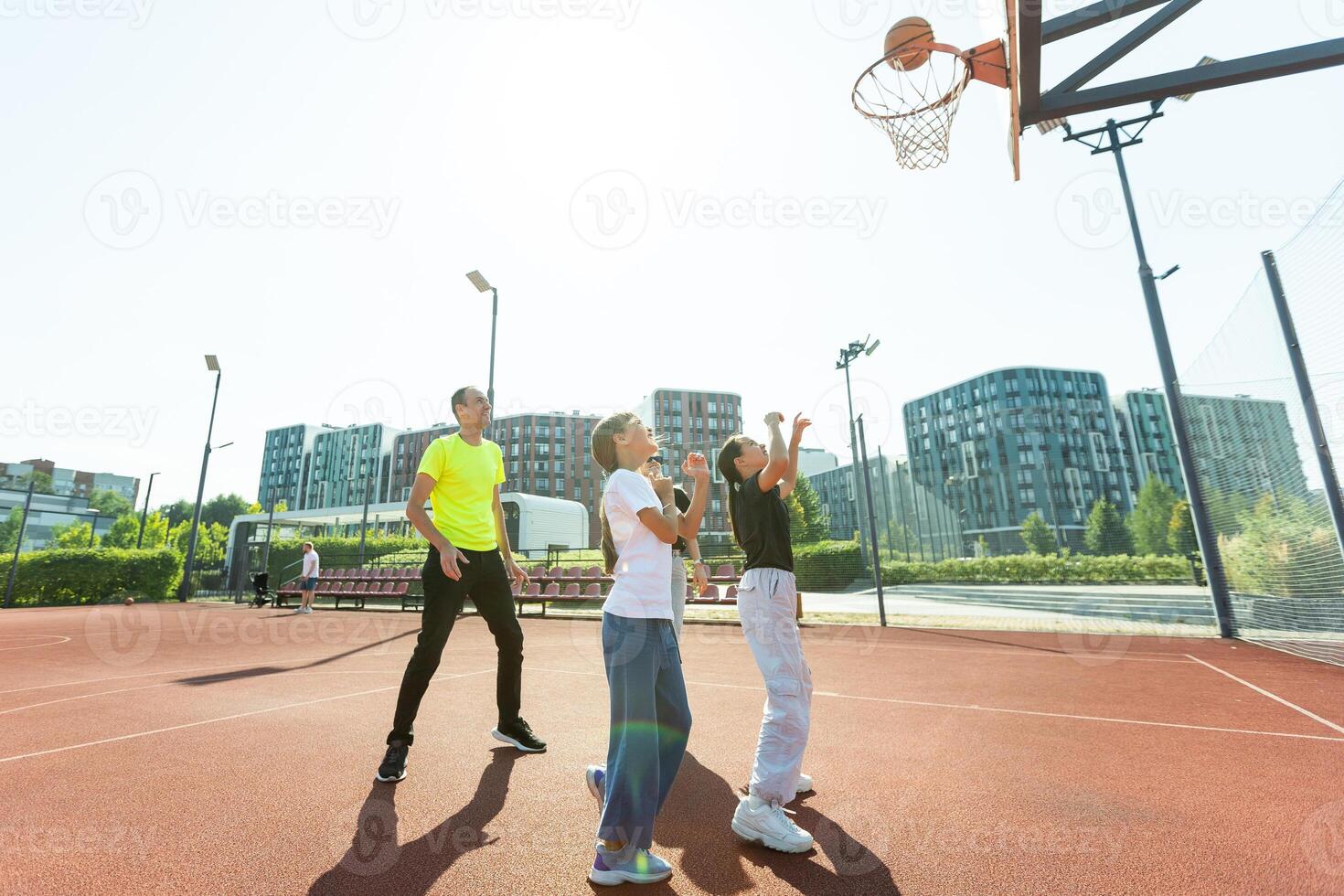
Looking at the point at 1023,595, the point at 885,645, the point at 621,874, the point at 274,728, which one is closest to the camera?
the point at 621,874

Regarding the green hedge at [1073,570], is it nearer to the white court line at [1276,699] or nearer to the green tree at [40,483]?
the white court line at [1276,699]

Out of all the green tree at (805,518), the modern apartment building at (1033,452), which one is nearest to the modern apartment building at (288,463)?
the green tree at (805,518)

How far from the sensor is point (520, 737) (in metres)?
3.86

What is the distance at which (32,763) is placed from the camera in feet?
11.7

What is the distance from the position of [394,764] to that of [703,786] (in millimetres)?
1648

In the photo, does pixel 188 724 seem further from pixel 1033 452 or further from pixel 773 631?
pixel 1033 452

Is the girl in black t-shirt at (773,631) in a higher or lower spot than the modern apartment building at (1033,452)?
lower

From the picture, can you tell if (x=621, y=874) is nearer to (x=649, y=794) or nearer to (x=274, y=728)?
(x=649, y=794)

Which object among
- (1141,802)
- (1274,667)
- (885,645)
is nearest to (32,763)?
(1141,802)

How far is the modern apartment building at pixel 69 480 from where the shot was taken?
94.1 metres

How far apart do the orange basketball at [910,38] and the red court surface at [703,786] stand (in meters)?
5.01

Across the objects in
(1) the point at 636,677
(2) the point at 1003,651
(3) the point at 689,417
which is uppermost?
(3) the point at 689,417

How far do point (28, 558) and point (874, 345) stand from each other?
31670 mm

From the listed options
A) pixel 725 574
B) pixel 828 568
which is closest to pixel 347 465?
pixel 828 568
